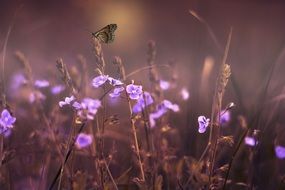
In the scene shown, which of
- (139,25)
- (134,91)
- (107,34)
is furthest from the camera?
(139,25)

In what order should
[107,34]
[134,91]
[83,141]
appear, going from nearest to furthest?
1. [107,34]
2. [134,91]
3. [83,141]

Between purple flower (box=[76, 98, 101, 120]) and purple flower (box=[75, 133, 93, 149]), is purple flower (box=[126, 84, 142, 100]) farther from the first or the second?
purple flower (box=[75, 133, 93, 149])

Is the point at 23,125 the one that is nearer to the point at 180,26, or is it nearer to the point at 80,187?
the point at 80,187

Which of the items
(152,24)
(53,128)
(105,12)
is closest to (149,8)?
(152,24)

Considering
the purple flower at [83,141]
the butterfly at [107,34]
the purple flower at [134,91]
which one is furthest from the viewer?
the purple flower at [83,141]

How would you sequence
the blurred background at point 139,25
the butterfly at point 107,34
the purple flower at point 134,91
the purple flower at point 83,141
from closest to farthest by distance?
the butterfly at point 107,34
the purple flower at point 134,91
the purple flower at point 83,141
the blurred background at point 139,25

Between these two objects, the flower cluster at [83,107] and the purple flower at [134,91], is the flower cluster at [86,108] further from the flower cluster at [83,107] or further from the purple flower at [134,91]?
the purple flower at [134,91]

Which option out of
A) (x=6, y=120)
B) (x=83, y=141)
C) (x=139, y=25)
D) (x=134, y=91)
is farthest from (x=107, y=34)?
(x=139, y=25)

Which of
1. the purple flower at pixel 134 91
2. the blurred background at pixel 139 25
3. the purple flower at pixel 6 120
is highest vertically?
the blurred background at pixel 139 25

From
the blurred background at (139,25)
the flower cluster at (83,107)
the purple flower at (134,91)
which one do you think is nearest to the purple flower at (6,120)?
the flower cluster at (83,107)

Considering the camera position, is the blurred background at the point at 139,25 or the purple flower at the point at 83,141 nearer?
the purple flower at the point at 83,141

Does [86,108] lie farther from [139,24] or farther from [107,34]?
[139,24]
